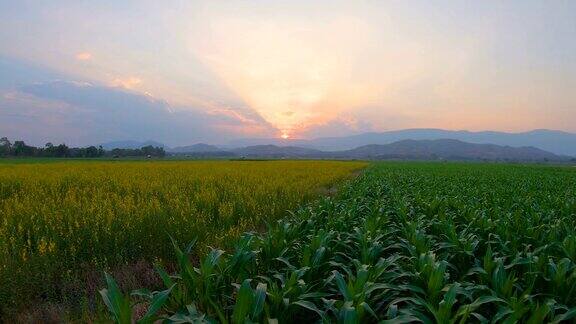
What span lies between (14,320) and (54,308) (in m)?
0.40

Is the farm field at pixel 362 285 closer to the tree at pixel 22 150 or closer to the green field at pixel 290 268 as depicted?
the green field at pixel 290 268

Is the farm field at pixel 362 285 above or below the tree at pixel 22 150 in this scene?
below

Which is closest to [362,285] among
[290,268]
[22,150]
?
[290,268]

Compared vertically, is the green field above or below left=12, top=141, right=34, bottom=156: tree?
below

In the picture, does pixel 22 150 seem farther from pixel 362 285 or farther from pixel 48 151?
pixel 362 285

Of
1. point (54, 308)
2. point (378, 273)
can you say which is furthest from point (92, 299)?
point (378, 273)

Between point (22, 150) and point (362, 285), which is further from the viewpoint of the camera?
point (22, 150)

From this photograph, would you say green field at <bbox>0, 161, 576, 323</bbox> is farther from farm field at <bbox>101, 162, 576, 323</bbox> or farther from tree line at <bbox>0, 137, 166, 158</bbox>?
tree line at <bbox>0, 137, 166, 158</bbox>

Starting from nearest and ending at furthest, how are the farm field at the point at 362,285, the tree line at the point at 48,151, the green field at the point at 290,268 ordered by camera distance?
the farm field at the point at 362,285, the green field at the point at 290,268, the tree line at the point at 48,151

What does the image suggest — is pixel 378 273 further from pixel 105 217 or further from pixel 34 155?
pixel 34 155

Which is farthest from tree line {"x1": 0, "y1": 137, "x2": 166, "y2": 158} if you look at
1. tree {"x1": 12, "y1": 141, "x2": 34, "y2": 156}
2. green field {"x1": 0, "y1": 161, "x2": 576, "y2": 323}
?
green field {"x1": 0, "y1": 161, "x2": 576, "y2": 323}

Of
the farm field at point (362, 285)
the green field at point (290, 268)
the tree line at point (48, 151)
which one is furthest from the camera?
the tree line at point (48, 151)

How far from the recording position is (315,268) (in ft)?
13.1

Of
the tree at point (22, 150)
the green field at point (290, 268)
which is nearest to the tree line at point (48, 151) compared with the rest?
the tree at point (22, 150)
